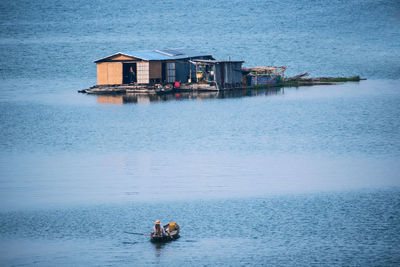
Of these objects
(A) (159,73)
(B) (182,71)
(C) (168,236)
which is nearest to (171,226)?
(C) (168,236)

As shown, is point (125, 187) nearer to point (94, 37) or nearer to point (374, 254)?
point (374, 254)

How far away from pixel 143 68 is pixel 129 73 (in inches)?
132

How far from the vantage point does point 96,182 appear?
108 feet

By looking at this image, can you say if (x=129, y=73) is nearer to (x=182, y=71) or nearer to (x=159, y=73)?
(x=159, y=73)

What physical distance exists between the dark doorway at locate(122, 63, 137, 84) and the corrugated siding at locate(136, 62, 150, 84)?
1182mm

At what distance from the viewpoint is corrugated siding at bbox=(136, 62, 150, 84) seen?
6606 centimetres

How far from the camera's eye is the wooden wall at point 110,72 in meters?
67.4

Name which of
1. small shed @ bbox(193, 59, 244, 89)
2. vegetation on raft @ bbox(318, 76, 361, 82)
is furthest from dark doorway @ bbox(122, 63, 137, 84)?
vegetation on raft @ bbox(318, 76, 361, 82)

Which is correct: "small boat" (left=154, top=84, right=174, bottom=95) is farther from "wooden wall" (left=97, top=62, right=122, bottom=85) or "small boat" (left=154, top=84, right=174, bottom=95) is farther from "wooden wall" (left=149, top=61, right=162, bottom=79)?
"wooden wall" (left=97, top=62, right=122, bottom=85)

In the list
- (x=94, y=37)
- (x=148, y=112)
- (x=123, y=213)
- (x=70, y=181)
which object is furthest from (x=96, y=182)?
(x=94, y=37)

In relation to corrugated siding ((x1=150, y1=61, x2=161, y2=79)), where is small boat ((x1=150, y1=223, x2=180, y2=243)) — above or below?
below

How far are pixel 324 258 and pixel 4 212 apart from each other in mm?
13082

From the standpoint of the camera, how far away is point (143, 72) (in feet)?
218

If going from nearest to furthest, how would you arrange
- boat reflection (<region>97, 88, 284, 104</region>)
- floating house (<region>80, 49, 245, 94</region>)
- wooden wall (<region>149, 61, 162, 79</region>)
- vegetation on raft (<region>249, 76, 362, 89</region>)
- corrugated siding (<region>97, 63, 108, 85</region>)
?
1. boat reflection (<region>97, 88, 284, 104</region>)
2. floating house (<region>80, 49, 245, 94</region>)
3. wooden wall (<region>149, 61, 162, 79</region>)
4. corrugated siding (<region>97, 63, 108, 85</region>)
5. vegetation on raft (<region>249, 76, 362, 89</region>)
